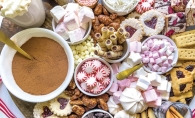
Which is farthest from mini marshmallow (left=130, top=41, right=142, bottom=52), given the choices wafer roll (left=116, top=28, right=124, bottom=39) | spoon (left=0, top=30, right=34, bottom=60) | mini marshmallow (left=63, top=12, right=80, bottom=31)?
spoon (left=0, top=30, right=34, bottom=60)

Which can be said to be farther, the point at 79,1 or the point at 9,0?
the point at 79,1

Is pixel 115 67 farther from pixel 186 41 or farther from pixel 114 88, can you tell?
pixel 186 41

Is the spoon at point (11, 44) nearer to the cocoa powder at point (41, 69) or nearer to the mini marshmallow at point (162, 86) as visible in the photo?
the cocoa powder at point (41, 69)

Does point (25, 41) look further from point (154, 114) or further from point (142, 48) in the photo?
point (154, 114)

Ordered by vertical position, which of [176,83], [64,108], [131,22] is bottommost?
[64,108]

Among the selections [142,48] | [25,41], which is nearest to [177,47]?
[142,48]

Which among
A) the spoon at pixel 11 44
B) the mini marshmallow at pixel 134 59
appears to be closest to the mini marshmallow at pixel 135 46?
the mini marshmallow at pixel 134 59

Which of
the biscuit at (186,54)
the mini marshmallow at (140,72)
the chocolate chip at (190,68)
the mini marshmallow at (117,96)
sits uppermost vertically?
the biscuit at (186,54)

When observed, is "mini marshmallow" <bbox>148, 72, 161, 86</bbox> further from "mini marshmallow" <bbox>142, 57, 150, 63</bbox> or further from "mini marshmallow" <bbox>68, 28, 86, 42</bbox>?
"mini marshmallow" <bbox>68, 28, 86, 42</bbox>
